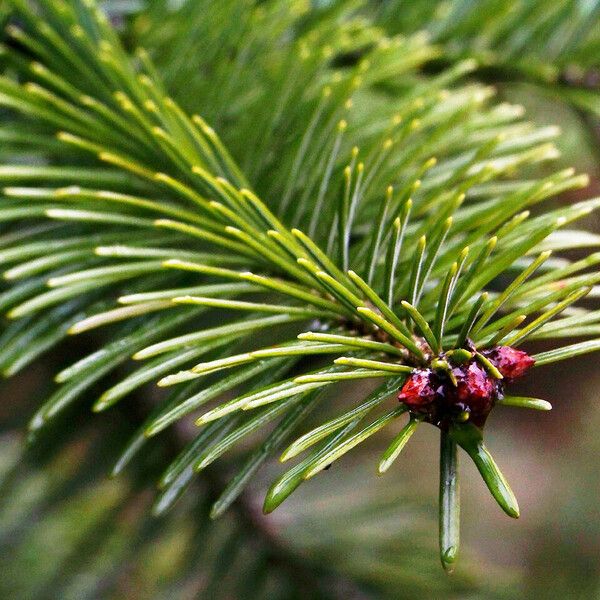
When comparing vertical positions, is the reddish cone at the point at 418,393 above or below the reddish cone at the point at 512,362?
above

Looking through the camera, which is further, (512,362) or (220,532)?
(220,532)

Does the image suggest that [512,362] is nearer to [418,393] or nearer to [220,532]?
[418,393]

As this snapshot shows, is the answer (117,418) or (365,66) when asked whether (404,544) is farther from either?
(365,66)

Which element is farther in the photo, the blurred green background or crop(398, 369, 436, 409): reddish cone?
the blurred green background

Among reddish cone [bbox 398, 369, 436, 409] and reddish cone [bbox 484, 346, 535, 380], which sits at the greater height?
reddish cone [bbox 398, 369, 436, 409]

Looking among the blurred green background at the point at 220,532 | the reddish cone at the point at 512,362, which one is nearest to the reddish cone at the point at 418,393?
the reddish cone at the point at 512,362

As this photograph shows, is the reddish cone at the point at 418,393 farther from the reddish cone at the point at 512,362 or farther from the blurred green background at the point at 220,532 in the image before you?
the blurred green background at the point at 220,532

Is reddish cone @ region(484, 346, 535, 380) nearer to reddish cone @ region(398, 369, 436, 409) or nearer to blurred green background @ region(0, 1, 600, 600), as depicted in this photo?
reddish cone @ region(398, 369, 436, 409)

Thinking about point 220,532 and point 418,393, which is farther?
point 220,532

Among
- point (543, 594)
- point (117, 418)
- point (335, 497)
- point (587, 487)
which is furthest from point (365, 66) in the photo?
point (587, 487)

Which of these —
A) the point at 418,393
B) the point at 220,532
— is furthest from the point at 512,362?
the point at 220,532

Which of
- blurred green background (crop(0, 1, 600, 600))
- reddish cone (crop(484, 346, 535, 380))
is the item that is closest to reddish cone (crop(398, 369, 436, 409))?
reddish cone (crop(484, 346, 535, 380))

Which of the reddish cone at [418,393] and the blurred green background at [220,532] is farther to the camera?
the blurred green background at [220,532]
